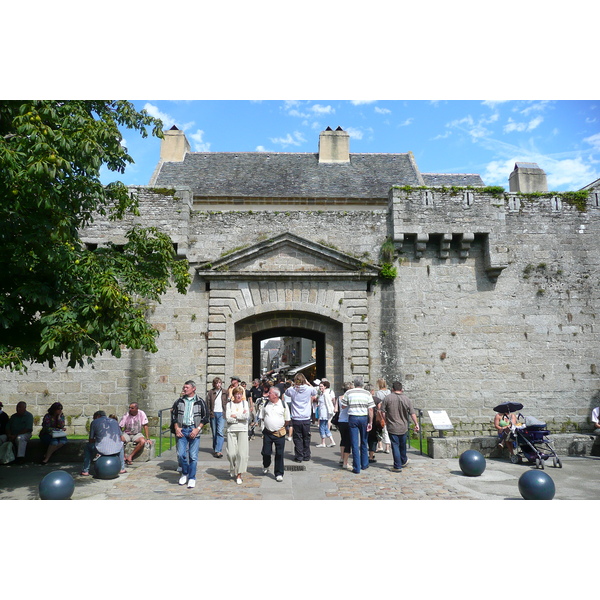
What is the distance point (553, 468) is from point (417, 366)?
5.25m

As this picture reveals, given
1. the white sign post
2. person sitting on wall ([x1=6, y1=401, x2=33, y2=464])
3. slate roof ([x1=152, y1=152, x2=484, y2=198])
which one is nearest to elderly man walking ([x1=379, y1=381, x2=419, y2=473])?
the white sign post

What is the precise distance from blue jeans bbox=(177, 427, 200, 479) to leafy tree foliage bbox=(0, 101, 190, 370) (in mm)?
1555

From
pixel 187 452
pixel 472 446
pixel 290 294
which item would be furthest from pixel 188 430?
pixel 290 294

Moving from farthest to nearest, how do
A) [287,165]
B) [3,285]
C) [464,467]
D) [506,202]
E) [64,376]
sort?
[287,165]
[506,202]
[64,376]
[464,467]
[3,285]

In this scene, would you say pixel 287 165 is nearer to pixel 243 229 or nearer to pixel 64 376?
pixel 243 229

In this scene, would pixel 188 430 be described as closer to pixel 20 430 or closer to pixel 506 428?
pixel 20 430

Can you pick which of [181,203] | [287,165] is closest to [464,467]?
[181,203]

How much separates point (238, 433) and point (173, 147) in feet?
59.8

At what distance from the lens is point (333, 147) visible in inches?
896

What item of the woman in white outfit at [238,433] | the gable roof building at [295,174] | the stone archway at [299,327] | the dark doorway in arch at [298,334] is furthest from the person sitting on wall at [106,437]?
the gable roof building at [295,174]

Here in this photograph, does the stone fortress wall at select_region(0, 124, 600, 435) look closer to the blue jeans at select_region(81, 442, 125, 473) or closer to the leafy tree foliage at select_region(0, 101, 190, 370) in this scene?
the blue jeans at select_region(81, 442, 125, 473)

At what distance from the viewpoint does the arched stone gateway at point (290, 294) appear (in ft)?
45.4

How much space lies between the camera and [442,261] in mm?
14516

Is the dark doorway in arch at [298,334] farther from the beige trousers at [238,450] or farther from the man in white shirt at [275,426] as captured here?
the beige trousers at [238,450]
